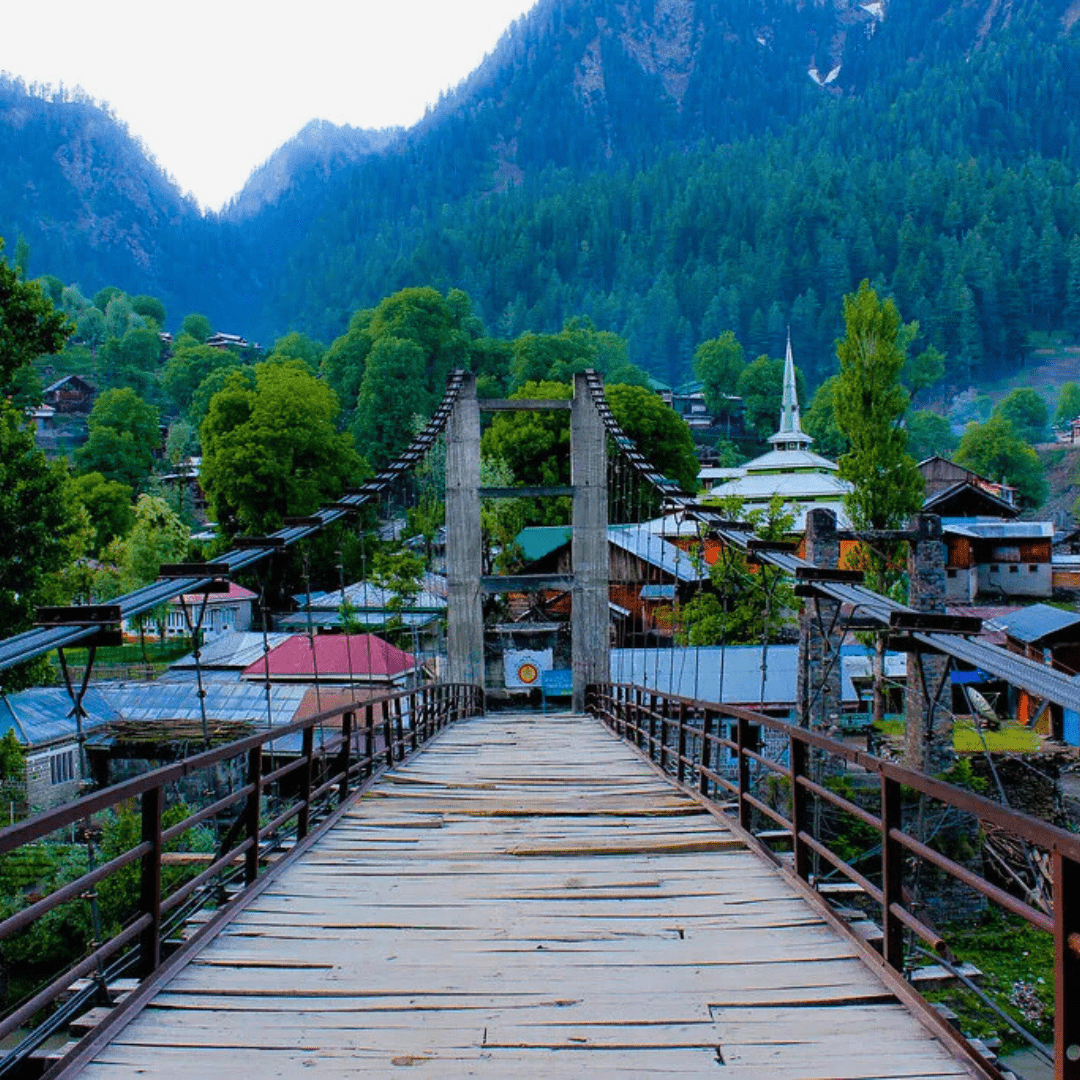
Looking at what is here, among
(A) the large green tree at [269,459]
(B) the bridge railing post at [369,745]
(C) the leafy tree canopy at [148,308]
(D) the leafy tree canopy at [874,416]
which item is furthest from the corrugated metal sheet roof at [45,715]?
(C) the leafy tree canopy at [148,308]

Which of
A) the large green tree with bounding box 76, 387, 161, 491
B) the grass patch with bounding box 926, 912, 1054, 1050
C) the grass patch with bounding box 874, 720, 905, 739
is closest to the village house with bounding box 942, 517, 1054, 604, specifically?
the grass patch with bounding box 874, 720, 905, 739

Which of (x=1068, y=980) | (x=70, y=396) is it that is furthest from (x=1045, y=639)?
(x=70, y=396)

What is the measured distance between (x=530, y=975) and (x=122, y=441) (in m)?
50.5

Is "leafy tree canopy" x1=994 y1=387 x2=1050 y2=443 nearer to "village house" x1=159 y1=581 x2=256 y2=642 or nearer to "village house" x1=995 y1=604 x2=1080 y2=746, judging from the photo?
"village house" x1=995 y1=604 x2=1080 y2=746

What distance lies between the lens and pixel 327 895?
3.91 m

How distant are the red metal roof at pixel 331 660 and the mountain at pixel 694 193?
250 ft

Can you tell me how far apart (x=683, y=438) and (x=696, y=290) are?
207ft

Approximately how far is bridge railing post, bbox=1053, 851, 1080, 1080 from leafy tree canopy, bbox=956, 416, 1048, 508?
62.2m

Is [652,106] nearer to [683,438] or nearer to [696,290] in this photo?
[696,290]

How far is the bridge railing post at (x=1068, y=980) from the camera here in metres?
1.88

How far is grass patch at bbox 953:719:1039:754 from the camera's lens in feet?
57.8

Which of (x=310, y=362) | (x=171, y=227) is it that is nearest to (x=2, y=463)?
(x=310, y=362)

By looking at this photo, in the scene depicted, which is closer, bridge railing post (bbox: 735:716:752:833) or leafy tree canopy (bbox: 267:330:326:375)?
bridge railing post (bbox: 735:716:752:833)

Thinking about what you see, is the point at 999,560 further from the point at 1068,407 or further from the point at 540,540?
A: the point at 1068,407
